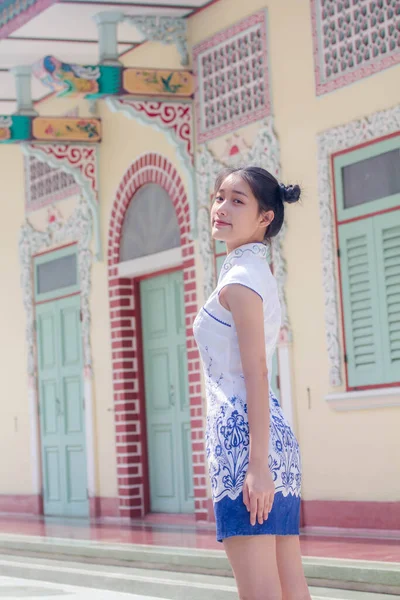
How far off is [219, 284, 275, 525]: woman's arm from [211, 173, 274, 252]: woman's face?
0.75 ft

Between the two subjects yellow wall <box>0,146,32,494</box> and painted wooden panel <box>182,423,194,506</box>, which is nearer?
painted wooden panel <box>182,423,194,506</box>

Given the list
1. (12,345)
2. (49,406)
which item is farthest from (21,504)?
(12,345)

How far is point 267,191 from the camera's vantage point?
336 cm

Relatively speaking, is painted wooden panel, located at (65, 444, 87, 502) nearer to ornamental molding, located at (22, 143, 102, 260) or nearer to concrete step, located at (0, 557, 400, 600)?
ornamental molding, located at (22, 143, 102, 260)

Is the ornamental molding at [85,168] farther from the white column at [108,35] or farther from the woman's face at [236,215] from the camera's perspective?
Answer: the woman's face at [236,215]

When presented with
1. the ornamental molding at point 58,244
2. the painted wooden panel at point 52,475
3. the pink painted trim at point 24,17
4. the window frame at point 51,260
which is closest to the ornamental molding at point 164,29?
the pink painted trim at point 24,17

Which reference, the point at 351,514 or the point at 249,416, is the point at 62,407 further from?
the point at 249,416

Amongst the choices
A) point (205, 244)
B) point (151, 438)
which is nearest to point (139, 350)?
point (151, 438)

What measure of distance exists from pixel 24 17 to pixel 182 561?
503 centimetres

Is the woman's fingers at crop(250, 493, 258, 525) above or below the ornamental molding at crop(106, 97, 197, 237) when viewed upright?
below

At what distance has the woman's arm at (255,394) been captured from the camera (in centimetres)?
307

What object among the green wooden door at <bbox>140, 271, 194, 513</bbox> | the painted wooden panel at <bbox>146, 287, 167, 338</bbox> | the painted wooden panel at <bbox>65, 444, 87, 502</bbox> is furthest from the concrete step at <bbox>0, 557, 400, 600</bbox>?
the painted wooden panel at <bbox>65, 444, 87, 502</bbox>

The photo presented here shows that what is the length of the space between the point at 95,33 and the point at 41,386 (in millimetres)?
4426

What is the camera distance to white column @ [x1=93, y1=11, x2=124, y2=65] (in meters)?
11.1
